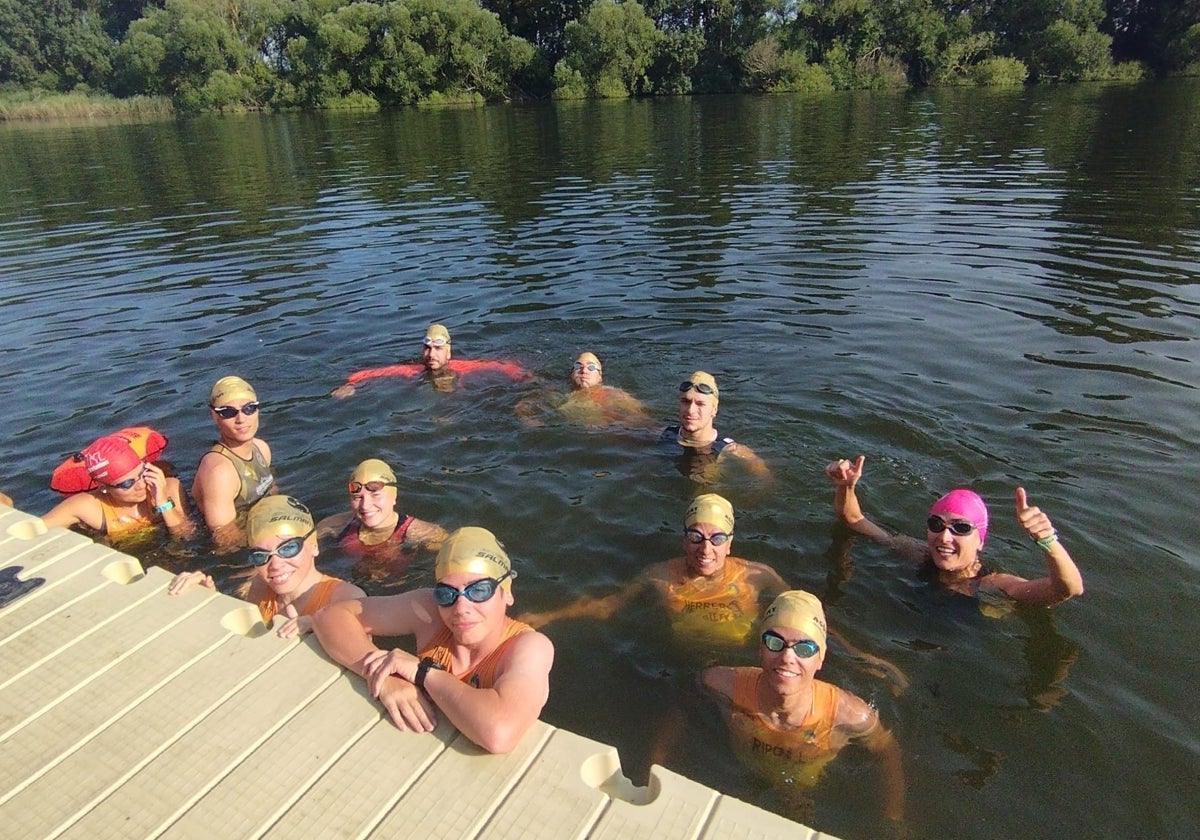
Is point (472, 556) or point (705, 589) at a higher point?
point (472, 556)

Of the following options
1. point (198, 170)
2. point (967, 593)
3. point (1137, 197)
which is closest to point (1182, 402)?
point (967, 593)

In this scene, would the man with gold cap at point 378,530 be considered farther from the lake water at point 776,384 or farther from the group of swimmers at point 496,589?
the lake water at point 776,384

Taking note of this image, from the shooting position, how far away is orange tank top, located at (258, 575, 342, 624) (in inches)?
205

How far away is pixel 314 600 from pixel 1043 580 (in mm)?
5136

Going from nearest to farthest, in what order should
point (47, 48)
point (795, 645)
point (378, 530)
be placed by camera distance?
point (795, 645) → point (378, 530) → point (47, 48)

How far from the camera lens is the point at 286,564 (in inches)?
201

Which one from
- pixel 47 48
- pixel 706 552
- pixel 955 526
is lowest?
pixel 706 552

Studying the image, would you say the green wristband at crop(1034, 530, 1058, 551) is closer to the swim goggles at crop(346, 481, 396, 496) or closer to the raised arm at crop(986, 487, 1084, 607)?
the raised arm at crop(986, 487, 1084, 607)

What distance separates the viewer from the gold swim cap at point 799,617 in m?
4.33

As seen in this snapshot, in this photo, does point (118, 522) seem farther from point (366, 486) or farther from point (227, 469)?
point (366, 486)

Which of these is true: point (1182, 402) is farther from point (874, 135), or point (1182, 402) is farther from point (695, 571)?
point (874, 135)

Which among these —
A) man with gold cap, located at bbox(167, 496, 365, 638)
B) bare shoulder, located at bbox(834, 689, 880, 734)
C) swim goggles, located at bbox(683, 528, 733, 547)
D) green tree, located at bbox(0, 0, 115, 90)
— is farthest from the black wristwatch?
green tree, located at bbox(0, 0, 115, 90)

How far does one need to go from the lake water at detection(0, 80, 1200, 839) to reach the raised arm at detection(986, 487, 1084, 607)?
0.28 m

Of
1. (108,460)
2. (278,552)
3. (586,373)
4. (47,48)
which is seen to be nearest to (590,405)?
(586,373)
